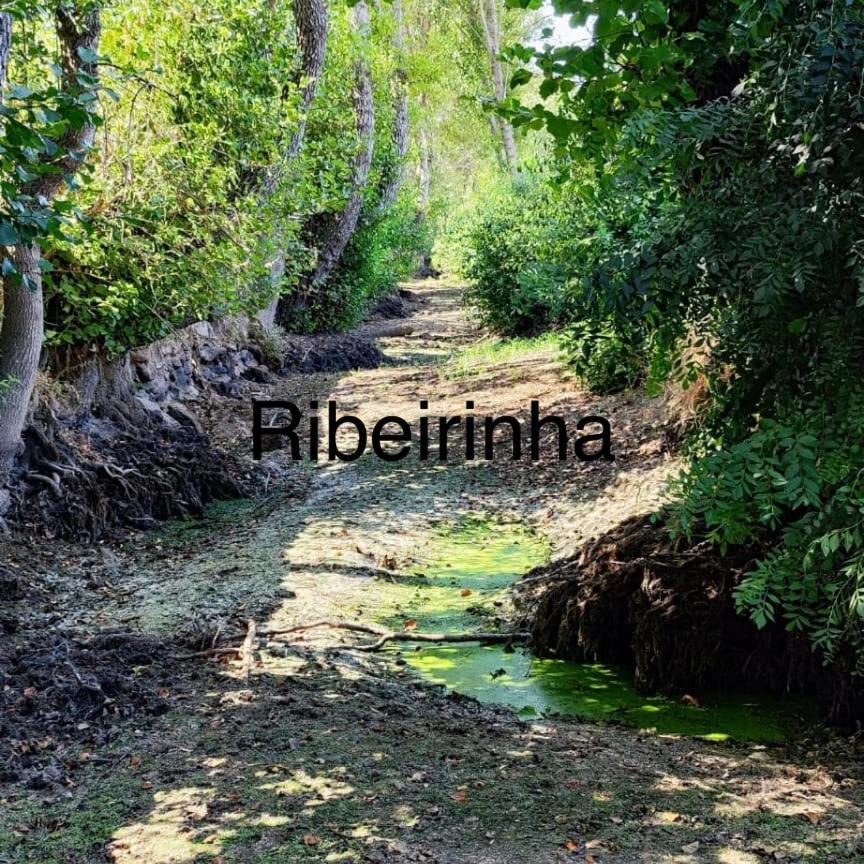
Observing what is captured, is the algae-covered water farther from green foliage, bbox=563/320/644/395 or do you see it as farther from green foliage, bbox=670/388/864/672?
green foliage, bbox=563/320/644/395

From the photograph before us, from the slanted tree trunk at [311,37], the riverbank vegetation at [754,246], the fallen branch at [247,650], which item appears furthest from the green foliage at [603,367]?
the riverbank vegetation at [754,246]

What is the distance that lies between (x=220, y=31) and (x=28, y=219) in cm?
679

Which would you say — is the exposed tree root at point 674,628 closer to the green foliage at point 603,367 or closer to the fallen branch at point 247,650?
the fallen branch at point 247,650

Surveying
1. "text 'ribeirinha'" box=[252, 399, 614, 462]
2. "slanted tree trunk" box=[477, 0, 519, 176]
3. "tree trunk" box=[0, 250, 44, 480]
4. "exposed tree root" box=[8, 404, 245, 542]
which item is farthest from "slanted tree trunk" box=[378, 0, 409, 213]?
"tree trunk" box=[0, 250, 44, 480]

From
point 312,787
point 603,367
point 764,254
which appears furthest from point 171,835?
point 603,367

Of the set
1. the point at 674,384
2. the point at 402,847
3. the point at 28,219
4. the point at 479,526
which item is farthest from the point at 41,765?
the point at 674,384

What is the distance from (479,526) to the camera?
9.19 metres

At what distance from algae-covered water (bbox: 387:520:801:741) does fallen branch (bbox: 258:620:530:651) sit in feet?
0.27

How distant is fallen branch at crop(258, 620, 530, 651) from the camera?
6.23 meters

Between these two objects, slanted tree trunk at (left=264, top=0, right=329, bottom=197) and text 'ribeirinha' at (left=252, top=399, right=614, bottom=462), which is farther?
slanted tree trunk at (left=264, top=0, right=329, bottom=197)

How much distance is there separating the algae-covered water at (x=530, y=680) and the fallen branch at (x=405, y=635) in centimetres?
8

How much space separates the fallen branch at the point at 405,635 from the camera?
623cm

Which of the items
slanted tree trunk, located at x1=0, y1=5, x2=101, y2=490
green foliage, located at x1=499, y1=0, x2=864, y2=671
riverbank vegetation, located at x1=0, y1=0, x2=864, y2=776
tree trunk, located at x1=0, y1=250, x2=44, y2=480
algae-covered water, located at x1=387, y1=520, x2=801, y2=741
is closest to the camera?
green foliage, located at x1=499, y1=0, x2=864, y2=671

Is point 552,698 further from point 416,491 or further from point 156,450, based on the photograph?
point 156,450
